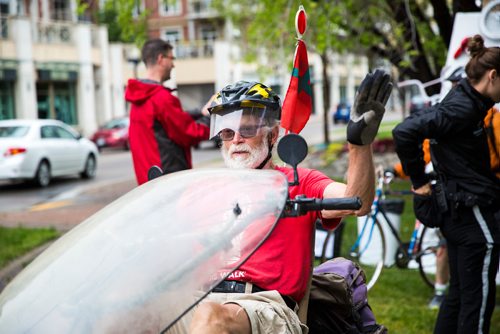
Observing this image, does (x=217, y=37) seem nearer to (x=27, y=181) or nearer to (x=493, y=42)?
(x=27, y=181)

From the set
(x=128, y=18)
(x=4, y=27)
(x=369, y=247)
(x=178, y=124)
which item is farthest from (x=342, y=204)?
(x=4, y=27)

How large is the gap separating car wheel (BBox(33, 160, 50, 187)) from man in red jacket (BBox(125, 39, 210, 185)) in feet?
42.1

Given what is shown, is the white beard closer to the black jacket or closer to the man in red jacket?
the black jacket

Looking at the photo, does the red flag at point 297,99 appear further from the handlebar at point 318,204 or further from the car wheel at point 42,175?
the car wheel at point 42,175

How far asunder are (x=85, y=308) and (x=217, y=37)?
56868 millimetres

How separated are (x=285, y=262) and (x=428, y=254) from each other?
4285 mm

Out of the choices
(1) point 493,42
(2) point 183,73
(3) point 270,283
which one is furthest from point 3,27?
(3) point 270,283

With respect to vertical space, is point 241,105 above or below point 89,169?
above

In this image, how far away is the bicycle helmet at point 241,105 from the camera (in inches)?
126

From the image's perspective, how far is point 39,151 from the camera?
706 inches

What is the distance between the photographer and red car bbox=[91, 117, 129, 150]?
3191 cm

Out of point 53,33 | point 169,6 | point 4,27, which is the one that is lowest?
point 169,6

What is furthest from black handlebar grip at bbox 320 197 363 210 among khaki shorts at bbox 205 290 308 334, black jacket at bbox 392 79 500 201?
black jacket at bbox 392 79 500 201

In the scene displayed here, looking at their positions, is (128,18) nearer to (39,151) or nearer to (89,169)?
(39,151)
